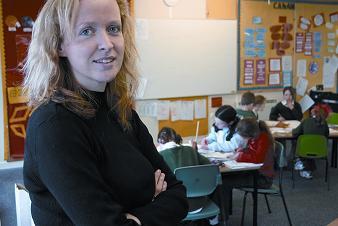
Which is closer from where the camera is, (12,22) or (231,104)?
(12,22)

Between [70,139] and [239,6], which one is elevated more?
[239,6]

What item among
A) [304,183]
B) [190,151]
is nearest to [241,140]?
[190,151]

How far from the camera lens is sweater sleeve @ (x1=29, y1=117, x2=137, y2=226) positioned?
99 cm

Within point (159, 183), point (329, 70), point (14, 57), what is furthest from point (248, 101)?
point (159, 183)

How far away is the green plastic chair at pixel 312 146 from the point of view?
4887mm

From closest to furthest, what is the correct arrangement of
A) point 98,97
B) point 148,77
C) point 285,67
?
point 98,97 < point 148,77 < point 285,67

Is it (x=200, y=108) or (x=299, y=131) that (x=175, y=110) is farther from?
(x=299, y=131)

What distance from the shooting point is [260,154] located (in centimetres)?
358

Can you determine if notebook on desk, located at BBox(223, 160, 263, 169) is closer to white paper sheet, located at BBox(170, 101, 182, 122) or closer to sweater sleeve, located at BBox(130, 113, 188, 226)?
sweater sleeve, located at BBox(130, 113, 188, 226)

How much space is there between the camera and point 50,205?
104cm

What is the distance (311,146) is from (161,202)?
401 centimetres

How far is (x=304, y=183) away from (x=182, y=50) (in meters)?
2.47

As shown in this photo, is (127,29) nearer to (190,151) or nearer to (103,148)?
(103,148)

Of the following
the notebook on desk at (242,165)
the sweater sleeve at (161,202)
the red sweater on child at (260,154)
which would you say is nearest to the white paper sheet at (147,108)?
the red sweater on child at (260,154)
